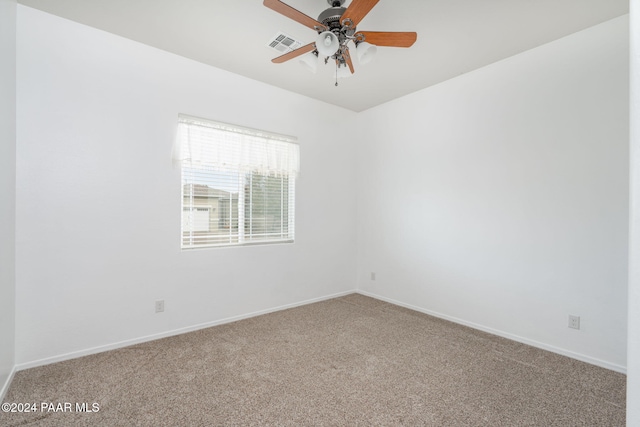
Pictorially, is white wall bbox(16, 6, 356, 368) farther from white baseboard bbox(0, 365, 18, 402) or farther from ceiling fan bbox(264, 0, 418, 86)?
ceiling fan bbox(264, 0, 418, 86)

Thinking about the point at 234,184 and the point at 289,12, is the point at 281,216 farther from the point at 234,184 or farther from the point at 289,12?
the point at 289,12

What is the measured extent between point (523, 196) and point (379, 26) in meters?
2.07

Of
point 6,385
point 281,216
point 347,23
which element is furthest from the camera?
point 281,216

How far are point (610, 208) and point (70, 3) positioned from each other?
4.57 meters

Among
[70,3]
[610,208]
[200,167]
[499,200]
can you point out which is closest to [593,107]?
[610,208]

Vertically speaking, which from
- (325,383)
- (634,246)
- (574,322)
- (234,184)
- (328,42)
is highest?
(328,42)

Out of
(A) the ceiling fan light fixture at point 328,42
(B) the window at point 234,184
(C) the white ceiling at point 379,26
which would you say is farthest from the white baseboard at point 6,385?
(A) the ceiling fan light fixture at point 328,42

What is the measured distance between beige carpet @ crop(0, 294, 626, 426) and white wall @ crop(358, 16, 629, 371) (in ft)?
1.42

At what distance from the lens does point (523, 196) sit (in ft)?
9.91

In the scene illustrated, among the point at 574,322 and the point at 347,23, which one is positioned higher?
the point at 347,23

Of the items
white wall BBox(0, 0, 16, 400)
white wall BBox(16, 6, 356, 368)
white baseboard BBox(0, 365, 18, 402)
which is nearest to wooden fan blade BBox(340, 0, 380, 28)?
white wall BBox(16, 6, 356, 368)

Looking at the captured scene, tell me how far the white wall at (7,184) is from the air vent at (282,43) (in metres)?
1.83

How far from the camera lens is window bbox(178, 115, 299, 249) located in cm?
324

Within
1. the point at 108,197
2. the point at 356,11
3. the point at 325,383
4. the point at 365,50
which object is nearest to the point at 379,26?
the point at 365,50
